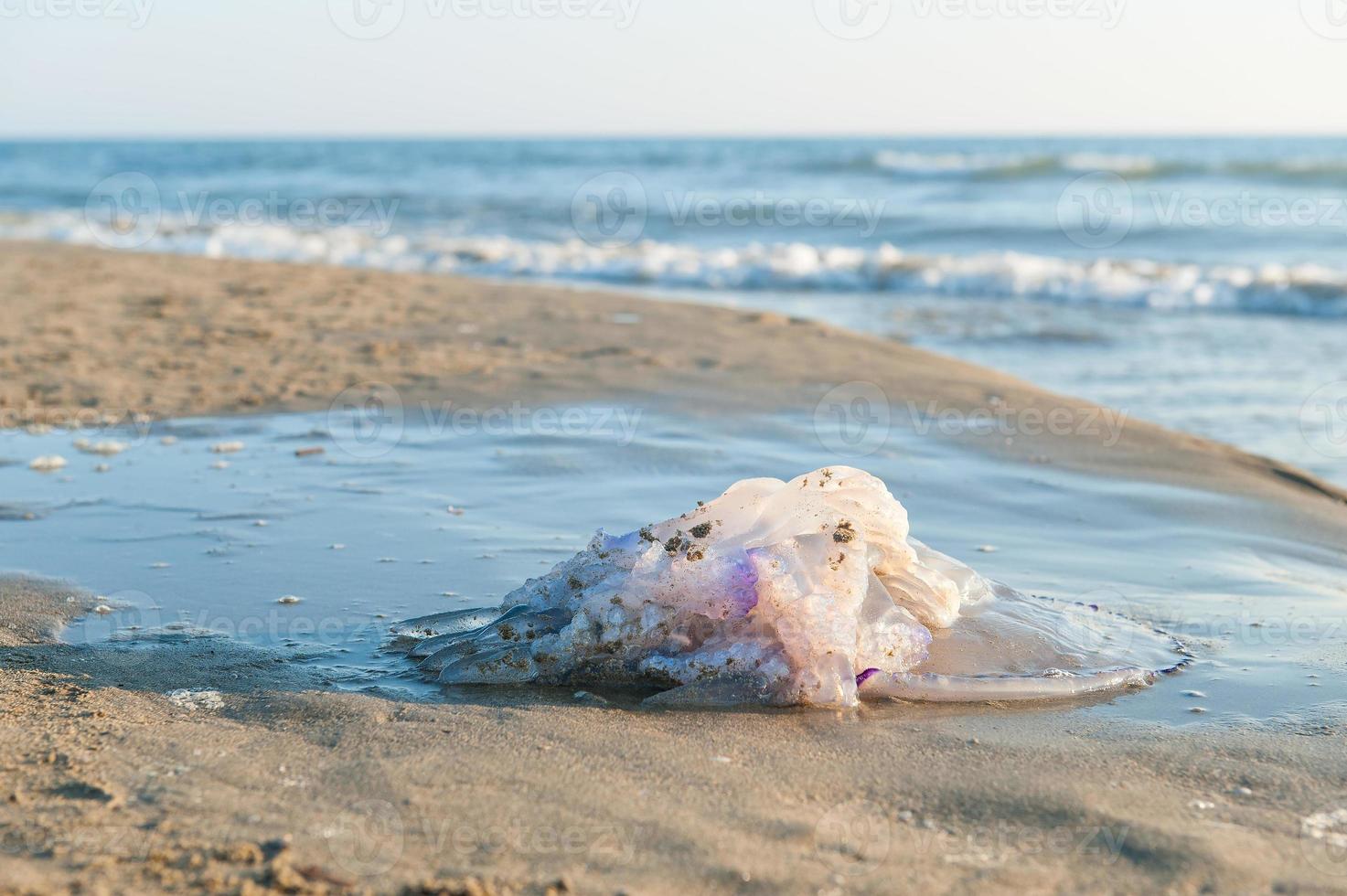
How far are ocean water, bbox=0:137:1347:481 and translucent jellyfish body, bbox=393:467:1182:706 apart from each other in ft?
11.6

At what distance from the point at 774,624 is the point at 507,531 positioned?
5.02 feet

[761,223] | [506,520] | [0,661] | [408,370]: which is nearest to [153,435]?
[408,370]

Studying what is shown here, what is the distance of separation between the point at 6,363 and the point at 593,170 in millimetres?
26287

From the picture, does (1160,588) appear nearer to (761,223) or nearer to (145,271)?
(145,271)

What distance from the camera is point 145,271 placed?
1073cm

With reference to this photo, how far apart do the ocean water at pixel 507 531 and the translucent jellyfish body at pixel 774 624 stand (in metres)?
0.14

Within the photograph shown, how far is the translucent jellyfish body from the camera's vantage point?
2717mm

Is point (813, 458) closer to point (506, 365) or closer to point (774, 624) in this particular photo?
point (506, 365)

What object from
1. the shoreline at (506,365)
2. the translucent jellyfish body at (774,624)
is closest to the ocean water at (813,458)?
the translucent jellyfish body at (774,624)

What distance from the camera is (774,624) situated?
8.98 feet

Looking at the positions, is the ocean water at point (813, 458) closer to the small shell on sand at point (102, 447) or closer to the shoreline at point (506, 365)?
the small shell on sand at point (102, 447)

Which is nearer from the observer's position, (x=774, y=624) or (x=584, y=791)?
(x=584, y=791)

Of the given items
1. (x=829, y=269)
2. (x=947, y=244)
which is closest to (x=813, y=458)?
(x=829, y=269)

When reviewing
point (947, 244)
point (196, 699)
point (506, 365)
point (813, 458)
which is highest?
point (947, 244)
